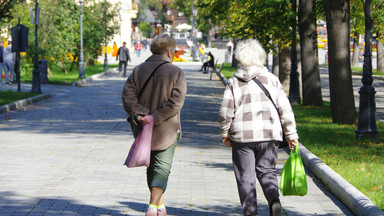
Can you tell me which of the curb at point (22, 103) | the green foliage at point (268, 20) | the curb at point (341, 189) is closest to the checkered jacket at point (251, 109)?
the curb at point (341, 189)

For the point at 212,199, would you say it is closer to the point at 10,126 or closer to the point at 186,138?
the point at 186,138

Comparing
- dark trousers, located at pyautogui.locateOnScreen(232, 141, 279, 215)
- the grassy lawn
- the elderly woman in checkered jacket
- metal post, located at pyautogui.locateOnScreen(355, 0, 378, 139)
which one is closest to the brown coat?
the elderly woman in checkered jacket

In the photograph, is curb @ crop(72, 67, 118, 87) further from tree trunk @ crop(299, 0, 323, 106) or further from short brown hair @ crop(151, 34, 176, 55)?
short brown hair @ crop(151, 34, 176, 55)

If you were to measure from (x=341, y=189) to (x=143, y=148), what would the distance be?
8.77 ft

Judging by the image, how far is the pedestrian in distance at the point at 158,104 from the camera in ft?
20.0

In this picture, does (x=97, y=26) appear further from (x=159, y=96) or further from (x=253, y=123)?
(x=253, y=123)

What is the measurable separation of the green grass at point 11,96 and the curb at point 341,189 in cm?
1191

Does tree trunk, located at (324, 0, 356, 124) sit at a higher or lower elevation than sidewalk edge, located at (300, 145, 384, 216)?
higher

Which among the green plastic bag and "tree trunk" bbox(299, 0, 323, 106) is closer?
the green plastic bag

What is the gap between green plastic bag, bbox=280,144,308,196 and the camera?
19.7 ft

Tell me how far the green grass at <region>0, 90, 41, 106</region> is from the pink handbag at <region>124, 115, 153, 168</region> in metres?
14.1

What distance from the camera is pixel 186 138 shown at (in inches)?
528

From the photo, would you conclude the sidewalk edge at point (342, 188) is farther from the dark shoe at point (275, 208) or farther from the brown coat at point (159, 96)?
the brown coat at point (159, 96)

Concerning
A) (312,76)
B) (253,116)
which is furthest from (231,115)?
(312,76)
